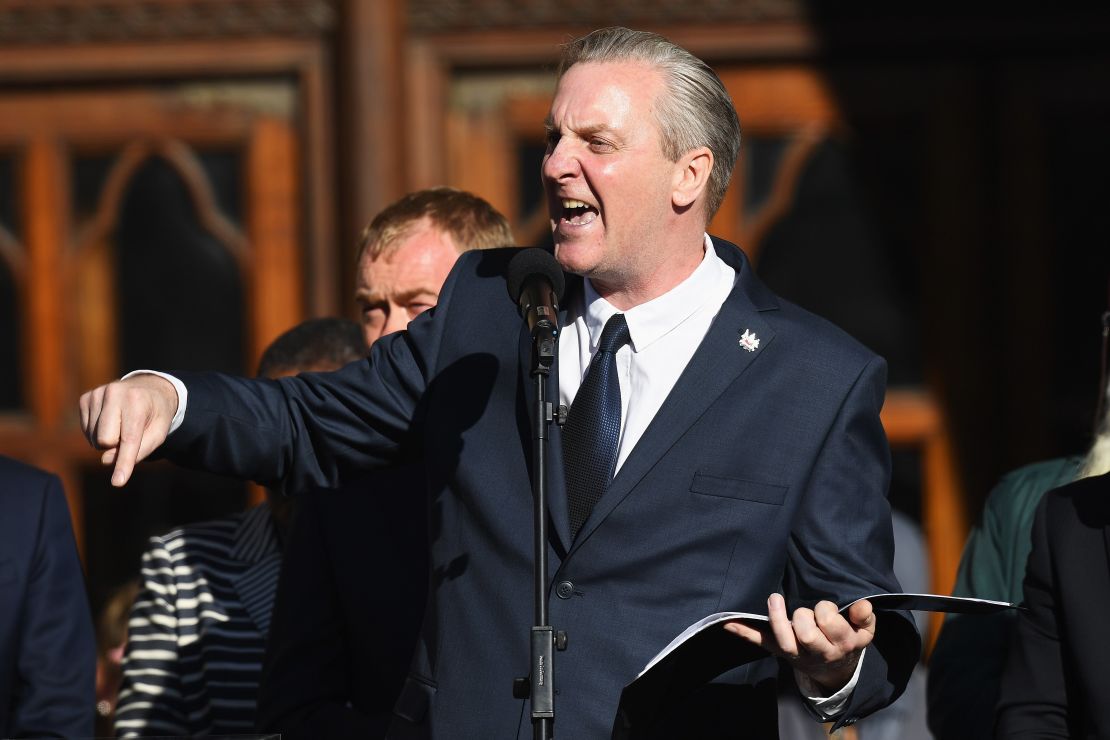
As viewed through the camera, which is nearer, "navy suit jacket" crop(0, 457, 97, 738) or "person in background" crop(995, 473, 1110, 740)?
"person in background" crop(995, 473, 1110, 740)

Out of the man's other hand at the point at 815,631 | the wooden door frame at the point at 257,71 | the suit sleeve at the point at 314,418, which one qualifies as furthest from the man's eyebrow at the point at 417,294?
the wooden door frame at the point at 257,71

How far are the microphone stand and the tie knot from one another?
32cm

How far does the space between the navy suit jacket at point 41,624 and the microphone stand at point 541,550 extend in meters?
1.21

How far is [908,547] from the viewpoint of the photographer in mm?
4453

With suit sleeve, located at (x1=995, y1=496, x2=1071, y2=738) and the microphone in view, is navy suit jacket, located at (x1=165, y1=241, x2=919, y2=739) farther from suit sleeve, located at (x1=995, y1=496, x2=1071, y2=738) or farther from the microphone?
suit sleeve, located at (x1=995, y1=496, x2=1071, y2=738)

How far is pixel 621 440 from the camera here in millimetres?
2512

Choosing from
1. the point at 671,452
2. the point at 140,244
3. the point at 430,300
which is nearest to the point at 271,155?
the point at 140,244

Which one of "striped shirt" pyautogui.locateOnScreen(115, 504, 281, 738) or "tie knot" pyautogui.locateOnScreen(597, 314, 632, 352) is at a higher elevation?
"tie knot" pyautogui.locateOnScreen(597, 314, 632, 352)

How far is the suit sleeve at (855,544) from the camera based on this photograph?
7.88 ft

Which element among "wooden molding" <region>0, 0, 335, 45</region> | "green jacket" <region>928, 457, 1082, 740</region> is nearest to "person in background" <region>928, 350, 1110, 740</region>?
"green jacket" <region>928, 457, 1082, 740</region>

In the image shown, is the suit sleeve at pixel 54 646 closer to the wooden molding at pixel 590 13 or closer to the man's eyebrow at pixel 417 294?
the man's eyebrow at pixel 417 294

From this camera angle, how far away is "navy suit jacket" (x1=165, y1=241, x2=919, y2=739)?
2.40 metres

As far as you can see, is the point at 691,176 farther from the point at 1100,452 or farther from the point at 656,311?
the point at 1100,452

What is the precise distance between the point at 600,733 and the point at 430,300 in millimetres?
1125
